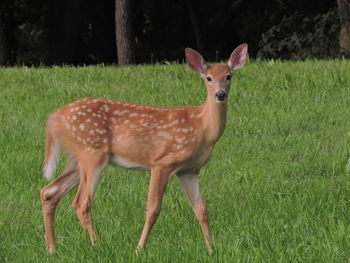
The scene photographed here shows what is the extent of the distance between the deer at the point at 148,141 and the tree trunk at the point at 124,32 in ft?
45.2

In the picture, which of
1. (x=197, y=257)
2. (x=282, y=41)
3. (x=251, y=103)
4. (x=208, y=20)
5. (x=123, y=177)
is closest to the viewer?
(x=197, y=257)

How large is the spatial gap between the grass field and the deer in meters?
0.27

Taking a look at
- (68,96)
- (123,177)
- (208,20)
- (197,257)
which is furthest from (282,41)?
(197,257)

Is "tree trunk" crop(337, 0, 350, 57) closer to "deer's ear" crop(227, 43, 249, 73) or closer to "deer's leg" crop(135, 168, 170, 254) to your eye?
"deer's ear" crop(227, 43, 249, 73)

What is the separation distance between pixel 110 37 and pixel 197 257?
25622mm

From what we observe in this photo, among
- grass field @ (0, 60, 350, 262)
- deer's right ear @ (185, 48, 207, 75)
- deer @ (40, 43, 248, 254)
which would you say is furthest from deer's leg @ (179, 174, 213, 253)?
deer's right ear @ (185, 48, 207, 75)

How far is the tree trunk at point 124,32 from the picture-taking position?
2062 centimetres

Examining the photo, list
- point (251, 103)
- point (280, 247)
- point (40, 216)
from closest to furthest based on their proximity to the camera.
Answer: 1. point (280, 247)
2. point (40, 216)
3. point (251, 103)

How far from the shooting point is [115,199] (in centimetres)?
862

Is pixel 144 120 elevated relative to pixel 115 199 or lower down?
elevated

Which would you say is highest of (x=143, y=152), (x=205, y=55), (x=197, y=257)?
(x=143, y=152)

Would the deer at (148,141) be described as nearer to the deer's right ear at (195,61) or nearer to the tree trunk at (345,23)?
the deer's right ear at (195,61)

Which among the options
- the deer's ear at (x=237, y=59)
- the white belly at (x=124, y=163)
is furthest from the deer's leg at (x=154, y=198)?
the deer's ear at (x=237, y=59)

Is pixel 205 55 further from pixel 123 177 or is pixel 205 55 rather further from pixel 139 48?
pixel 123 177
